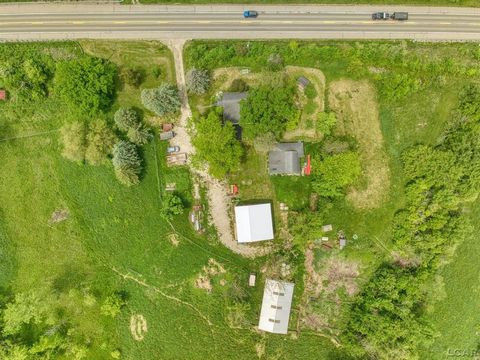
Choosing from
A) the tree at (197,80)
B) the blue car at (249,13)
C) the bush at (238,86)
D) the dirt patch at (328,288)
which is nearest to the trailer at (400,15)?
the blue car at (249,13)

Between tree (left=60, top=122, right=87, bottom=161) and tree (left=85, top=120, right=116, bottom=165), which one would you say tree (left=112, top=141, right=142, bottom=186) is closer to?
tree (left=85, top=120, right=116, bottom=165)

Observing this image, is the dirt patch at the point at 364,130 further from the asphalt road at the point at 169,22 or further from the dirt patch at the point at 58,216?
the dirt patch at the point at 58,216

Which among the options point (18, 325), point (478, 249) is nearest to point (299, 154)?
point (478, 249)

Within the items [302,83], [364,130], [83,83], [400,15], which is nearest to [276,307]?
[364,130]

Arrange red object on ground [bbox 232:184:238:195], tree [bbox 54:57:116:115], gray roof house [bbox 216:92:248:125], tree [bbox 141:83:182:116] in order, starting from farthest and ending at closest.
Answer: red object on ground [bbox 232:184:238:195], gray roof house [bbox 216:92:248:125], tree [bbox 141:83:182:116], tree [bbox 54:57:116:115]

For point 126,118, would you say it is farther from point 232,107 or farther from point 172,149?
point 232,107

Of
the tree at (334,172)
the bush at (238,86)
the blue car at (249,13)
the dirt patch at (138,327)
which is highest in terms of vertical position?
the blue car at (249,13)

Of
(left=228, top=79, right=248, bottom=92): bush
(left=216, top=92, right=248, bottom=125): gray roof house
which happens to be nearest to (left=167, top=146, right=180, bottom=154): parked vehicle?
(left=216, top=92, right=248, bottom=125): gray roof house
